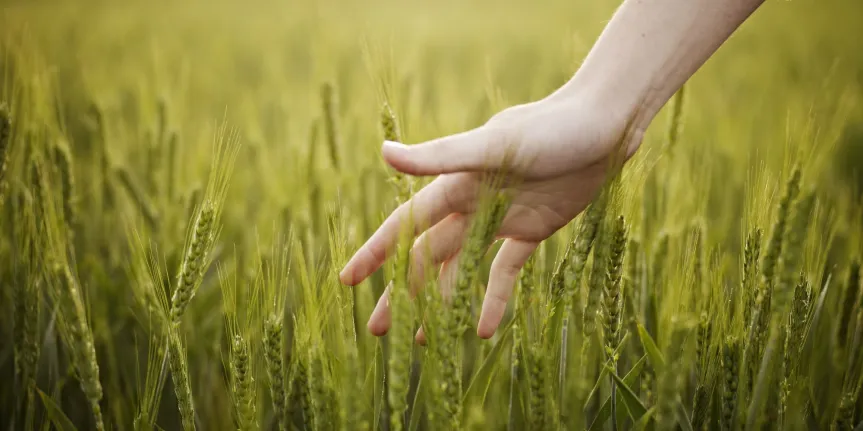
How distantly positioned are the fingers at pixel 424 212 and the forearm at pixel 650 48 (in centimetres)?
26

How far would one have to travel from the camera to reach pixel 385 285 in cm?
133

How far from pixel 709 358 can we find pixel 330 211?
0.65 metres

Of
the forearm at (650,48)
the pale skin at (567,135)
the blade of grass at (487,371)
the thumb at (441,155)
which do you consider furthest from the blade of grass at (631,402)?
the forearm at (650,48)

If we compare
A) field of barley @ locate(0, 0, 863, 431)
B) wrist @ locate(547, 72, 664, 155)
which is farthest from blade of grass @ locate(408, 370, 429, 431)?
wrist @ locate(547, 72, 664, 155)

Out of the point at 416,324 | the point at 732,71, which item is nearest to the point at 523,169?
the point at 416,324

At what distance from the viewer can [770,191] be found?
111 cm

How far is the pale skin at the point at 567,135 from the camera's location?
1.10 m

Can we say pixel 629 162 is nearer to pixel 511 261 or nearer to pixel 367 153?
pixel 511 261

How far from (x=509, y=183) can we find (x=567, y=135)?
13 cm

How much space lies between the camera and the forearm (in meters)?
1.18

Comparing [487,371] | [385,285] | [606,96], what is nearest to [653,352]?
[487,371]

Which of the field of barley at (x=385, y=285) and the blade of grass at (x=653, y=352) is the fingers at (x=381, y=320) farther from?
the blade of grass at (x=653, y=352)

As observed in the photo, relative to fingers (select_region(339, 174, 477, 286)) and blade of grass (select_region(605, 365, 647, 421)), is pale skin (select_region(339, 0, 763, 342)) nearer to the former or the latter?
Result: fingers (select_region(339, 174, 477, 286))

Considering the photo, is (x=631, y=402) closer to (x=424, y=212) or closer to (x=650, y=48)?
(x=424, y=212)
